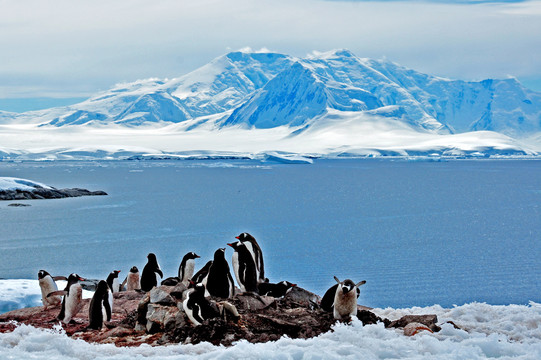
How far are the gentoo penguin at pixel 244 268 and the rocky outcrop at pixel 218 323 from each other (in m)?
0.79

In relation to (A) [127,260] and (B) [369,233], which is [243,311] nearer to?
(A) [127,260]

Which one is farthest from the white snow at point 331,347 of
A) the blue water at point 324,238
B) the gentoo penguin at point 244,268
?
the blue water at point 324,238

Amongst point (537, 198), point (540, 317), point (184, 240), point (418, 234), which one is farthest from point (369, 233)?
point (537, 198)

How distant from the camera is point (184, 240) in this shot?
3319 cm

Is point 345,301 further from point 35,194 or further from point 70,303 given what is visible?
point 35,194

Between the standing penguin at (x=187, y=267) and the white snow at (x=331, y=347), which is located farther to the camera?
the standing penguin at (x=187, y=267)

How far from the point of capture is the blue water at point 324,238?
2242 cm

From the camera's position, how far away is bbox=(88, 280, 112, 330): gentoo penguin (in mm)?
9914

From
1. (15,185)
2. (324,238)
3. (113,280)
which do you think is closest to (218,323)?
(113,280)

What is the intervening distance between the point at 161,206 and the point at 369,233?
2243 cm

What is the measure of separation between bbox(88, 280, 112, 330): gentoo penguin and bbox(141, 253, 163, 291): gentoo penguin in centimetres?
347

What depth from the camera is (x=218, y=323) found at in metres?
8.80

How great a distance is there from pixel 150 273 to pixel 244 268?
348 cm

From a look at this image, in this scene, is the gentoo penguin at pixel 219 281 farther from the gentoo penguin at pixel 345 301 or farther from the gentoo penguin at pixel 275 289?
the gentoo penguin at pixel 345 301
